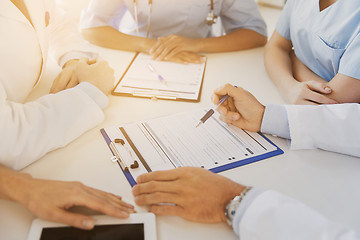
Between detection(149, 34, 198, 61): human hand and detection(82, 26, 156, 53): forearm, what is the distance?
49 mm

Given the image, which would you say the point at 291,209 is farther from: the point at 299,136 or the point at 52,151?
the point at 52,151

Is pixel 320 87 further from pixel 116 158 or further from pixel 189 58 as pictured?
pixel 116 158

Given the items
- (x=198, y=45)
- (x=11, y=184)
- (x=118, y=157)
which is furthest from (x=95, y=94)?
(x=198, y=45)

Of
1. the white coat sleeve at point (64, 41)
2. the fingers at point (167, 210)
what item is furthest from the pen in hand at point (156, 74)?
the fingers at point (167, 210)

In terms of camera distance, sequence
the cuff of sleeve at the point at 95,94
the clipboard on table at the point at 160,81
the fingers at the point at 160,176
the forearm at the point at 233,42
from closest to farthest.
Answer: the fingers at the point at 160,176, the cuff of sleeve at the point at 95,94, the clipboard on table at the point at 160,81, the forearm at the point at 233,42

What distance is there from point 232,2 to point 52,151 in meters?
1.04

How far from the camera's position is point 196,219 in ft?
1.88

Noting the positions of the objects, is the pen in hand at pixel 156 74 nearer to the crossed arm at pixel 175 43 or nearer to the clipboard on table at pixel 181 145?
the crossed arm at pixel 175 43

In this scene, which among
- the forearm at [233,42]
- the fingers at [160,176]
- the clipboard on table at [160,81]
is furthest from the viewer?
the forearm at [233,42]

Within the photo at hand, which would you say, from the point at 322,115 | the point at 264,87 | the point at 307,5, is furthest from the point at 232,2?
the point at 322,115

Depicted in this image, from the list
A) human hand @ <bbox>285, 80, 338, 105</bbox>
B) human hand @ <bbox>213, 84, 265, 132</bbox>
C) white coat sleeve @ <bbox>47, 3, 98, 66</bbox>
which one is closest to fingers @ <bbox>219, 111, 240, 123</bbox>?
human hand @ <bbox>213, 84, 265, 132</bbox>

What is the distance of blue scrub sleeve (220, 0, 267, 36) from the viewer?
4.51 feet

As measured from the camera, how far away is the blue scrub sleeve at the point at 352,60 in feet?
2.78

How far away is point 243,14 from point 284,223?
3.63ft
